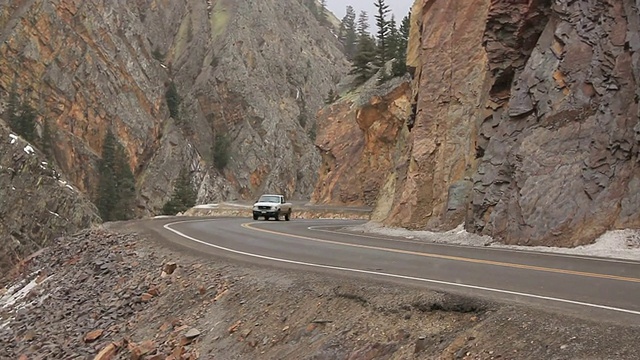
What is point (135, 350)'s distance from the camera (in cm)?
960

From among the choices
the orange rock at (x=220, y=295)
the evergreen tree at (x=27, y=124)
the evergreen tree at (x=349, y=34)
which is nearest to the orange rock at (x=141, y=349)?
the orange rock at (x=220, y=295)

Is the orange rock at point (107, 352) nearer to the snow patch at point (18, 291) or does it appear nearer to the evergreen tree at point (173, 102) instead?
the snow patch at point (18, 291)

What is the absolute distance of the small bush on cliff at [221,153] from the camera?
94688mm

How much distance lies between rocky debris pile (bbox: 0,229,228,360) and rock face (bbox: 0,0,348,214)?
213 feet

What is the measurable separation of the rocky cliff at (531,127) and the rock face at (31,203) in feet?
149

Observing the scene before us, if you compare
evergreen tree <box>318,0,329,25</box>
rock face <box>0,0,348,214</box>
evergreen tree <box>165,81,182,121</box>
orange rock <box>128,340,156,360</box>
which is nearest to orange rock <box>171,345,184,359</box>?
orange rock <box>128,340,156,360</box>

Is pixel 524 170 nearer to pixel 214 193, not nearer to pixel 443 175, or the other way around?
pixel 443 175

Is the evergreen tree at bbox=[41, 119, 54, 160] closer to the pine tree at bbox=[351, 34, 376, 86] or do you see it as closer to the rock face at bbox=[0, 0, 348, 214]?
the rock face at bbox=[0, 0, 348, 214]

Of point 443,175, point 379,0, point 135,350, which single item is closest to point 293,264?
point 135,350

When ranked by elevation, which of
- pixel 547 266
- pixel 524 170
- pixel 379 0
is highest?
pixel 379 0

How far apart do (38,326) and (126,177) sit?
68.1m

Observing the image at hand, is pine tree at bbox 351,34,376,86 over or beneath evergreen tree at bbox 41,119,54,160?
over

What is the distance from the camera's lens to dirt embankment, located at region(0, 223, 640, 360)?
6.61 m

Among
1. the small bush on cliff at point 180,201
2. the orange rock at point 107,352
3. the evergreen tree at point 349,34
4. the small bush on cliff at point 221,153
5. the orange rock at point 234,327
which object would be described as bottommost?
the orange rock at point 107,352
